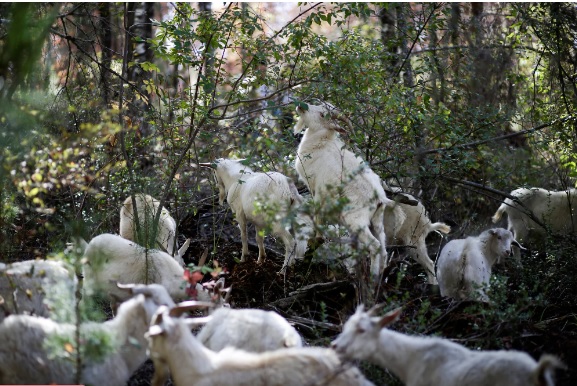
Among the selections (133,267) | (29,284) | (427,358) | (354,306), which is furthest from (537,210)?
(29,284)

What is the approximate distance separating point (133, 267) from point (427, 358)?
10.1 ft

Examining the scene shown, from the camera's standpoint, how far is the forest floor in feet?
19.8

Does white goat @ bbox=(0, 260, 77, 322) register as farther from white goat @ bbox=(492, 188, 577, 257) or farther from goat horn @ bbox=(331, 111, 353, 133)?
white goat @ bbox=(492, 188, 577, 257)

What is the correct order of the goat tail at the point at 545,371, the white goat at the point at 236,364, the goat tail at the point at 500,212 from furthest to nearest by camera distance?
the goat tail at the point at 500,212 < the white goat at the point at 236,364 < the goat tail at the point at 545,371

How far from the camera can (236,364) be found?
4.70 meters

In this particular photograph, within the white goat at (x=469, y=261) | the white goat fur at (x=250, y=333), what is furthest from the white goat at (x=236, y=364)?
the white goat at (x=469, y=261)

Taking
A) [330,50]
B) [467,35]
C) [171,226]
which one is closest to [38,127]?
[171,226]

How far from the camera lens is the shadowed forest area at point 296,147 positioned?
614cm

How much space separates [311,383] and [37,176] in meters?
2.29

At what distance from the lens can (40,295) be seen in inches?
239

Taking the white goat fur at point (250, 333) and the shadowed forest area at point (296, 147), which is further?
the shadowed forest area at point (296, 147)

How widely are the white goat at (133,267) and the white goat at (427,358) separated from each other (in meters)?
1.93

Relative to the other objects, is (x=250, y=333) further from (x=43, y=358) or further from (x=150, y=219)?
(x=150, y=219)

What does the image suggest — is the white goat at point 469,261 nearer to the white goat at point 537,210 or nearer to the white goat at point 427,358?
the white goat at point 537,210
